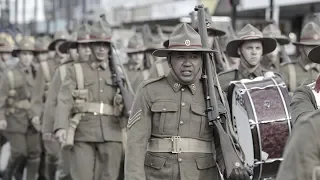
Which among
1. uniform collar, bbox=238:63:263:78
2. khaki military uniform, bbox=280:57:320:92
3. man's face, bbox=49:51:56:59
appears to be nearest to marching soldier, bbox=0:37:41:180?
man's face, bbox=49:51:56:59

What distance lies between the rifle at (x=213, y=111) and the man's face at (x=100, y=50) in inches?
125

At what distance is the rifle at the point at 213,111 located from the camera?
6.16m

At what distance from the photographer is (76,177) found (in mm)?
9516

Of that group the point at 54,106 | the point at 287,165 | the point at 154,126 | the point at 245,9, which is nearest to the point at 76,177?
the point at 54,106

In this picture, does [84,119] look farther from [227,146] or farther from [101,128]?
[227,146]

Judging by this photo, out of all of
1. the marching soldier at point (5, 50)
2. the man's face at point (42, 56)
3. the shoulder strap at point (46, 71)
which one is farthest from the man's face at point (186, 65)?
the marching soldier at point (5, 50)

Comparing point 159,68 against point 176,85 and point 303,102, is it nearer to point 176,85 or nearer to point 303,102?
point 176,85

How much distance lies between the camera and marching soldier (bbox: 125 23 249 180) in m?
6.44

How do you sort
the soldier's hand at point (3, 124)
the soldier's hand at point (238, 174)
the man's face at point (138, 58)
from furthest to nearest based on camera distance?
the man's face at point (138, 58) → the soldier's hand at point (3, 124) → the soldier's hand at point (238, 174)

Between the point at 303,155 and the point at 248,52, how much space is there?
5533 mm

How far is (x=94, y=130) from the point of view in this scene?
31.7ft

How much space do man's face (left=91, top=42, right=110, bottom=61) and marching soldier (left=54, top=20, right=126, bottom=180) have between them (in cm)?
2

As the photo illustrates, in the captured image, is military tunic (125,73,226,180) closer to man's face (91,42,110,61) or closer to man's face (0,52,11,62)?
man's face (91,42,110,61)

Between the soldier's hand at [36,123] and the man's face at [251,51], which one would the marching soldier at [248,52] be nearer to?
the man's face at [251,51]
